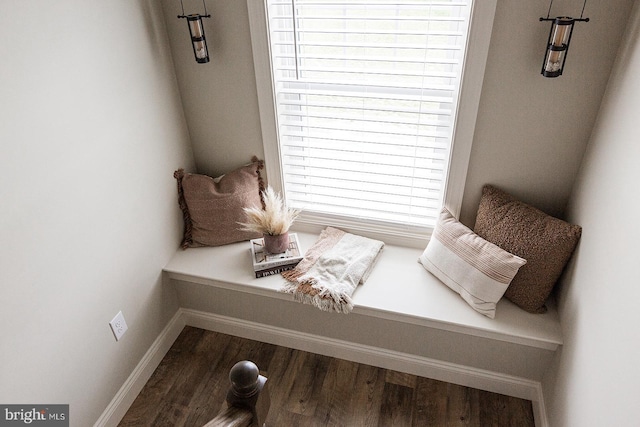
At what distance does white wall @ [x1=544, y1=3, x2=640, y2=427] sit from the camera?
1.17 m

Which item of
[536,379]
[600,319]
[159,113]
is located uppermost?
[159,113]

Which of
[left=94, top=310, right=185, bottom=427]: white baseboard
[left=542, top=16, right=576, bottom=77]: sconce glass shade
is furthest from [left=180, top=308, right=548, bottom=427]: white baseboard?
[left=542, top=16, right=576, bottom=77]: sconce glass shade

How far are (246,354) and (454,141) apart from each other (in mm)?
1514

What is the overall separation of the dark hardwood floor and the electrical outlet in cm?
38

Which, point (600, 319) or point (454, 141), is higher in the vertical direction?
point (454, 141)

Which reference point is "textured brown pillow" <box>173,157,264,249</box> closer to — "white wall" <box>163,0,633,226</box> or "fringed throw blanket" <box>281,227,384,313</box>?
"white wall" <box>163,0,633,226</box>

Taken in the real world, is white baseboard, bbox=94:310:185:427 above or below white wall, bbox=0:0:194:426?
below

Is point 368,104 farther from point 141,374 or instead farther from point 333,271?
point 141,374

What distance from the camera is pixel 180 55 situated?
206cm

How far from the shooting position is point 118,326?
74.0 inches

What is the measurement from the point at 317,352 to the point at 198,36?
165cm

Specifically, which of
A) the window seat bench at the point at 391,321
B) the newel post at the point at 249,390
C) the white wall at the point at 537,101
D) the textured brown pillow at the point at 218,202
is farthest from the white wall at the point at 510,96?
the newel post at the point at 249,390

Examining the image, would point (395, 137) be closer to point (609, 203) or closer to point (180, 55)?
point (609, 203)

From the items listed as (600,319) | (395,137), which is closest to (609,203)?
(600,319)
